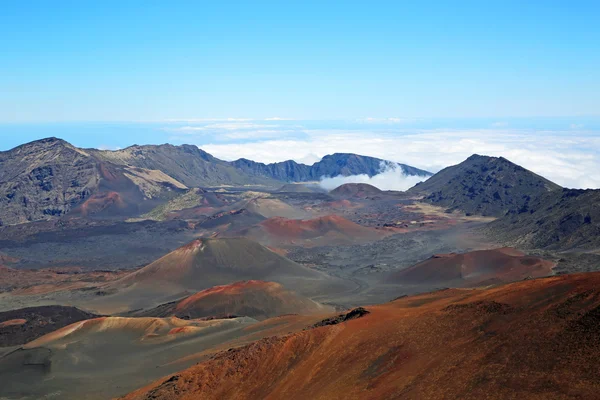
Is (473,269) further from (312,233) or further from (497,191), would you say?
(497,191)

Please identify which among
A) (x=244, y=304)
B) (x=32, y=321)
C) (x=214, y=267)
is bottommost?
(x=214, y=267)

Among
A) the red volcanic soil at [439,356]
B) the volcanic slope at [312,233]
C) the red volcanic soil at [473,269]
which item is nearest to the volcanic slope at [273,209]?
the volcanic slope at [312,233]

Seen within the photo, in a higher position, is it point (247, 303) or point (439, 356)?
point (439, 356)

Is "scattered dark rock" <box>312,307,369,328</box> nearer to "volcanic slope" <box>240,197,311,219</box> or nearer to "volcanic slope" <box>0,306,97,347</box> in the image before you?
"volcanic slope" <box>0,306,97,347</box>

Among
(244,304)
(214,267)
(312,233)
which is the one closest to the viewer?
(244,304)

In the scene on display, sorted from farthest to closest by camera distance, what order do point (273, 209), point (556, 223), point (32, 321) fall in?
point (273, 209) < point (556, 223) < point (32, 321)

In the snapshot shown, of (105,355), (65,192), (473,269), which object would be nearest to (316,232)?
(473,269)

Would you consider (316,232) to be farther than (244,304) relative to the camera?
Yes

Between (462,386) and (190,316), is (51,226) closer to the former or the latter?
(190,316)
